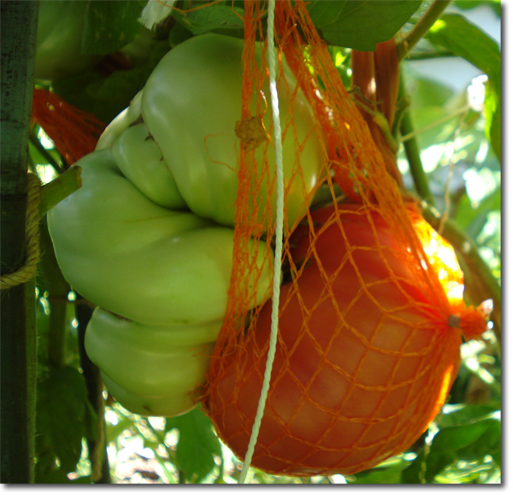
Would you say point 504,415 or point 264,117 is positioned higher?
point 264,117

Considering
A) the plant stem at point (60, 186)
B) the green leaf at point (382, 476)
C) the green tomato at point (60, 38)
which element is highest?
the green tomato at point (60, 38)

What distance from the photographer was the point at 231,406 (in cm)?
42

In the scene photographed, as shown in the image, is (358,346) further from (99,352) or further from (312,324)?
(99,352)

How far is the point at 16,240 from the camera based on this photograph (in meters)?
0.34

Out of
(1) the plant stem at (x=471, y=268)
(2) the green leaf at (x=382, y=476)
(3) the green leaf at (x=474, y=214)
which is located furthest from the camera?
(3) the green leaf at (x=474, y=214)

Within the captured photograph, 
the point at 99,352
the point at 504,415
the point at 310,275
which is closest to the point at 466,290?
the point at 504,415

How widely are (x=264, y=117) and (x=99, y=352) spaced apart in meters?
0.23

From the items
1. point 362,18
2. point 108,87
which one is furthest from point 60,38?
point 362,18

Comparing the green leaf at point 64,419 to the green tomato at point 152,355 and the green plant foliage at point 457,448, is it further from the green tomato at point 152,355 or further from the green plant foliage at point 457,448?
the green plant foliage at point 457,448

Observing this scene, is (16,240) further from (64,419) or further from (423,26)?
(423,26)

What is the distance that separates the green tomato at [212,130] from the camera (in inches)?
15.0

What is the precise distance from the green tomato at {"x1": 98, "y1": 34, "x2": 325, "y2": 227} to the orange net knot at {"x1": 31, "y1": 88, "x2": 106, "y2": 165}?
15 cm

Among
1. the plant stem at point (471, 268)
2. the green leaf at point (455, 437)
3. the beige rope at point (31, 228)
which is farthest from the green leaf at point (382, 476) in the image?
the beige rope at point (31, 228)

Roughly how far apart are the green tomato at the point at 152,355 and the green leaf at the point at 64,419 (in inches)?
5.1
